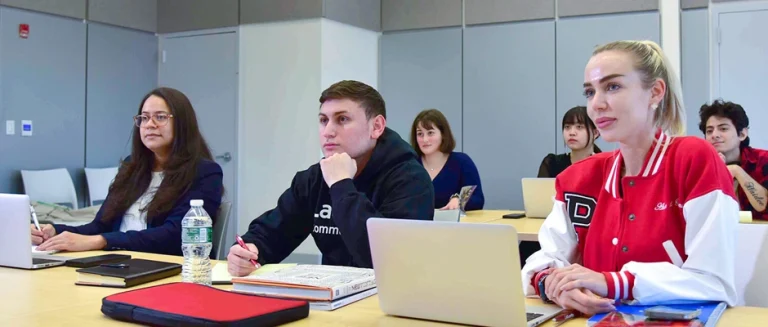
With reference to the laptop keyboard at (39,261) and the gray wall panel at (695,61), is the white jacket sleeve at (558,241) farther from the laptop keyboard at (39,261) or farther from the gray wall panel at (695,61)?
the gray wall panel at (695,61)

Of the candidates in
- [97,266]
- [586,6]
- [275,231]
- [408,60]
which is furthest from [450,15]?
[97,266]

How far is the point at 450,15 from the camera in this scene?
6.11 metres

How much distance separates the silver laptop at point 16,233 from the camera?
2.07m

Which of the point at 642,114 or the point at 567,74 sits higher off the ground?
the point at 567,74

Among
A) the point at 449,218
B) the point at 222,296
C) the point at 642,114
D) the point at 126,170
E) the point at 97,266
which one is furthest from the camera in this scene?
the point at 126,170

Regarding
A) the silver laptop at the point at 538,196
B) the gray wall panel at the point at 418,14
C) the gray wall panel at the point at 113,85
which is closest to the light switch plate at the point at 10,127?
the gray wall panel at the point at 113,85

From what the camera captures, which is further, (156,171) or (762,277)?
(156,171)

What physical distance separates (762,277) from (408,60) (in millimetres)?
4752

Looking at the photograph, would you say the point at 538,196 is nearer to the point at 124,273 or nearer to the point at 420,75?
the point at 124,273

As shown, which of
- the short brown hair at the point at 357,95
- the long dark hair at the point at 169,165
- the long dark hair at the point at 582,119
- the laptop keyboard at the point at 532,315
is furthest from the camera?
the long dark hair at the point at 582,119

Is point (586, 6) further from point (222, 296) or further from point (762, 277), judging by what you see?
point (222, 296)

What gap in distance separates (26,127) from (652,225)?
17.5 feet

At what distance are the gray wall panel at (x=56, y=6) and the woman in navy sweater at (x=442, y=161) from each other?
3234mm

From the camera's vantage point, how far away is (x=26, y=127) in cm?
566
